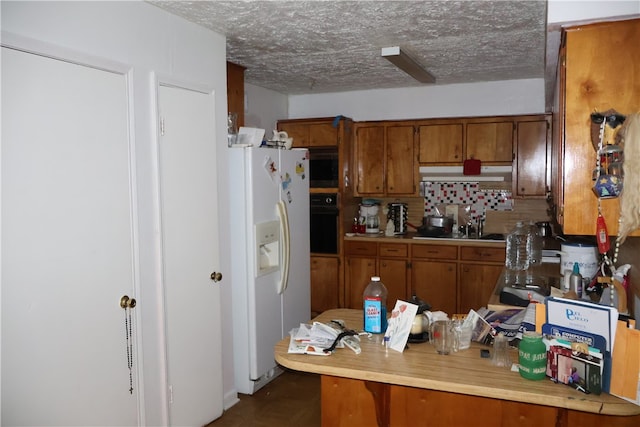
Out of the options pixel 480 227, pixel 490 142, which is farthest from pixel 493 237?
pixel 490 142

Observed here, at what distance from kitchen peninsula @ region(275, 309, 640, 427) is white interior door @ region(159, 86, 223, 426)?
3.32ft

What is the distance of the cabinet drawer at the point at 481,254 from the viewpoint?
16.1 feet

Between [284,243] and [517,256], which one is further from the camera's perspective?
[517,256]

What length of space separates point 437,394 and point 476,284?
3.15m

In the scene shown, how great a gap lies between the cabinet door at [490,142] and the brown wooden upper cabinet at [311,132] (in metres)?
1.41

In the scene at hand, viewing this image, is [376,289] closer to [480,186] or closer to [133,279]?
[133,279]

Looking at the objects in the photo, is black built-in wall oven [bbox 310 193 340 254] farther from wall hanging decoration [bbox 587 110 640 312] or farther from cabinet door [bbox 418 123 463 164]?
wall hanging decoration [bbox 587 110 640 312]

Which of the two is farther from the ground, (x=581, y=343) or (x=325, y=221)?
(x=325, y=221)

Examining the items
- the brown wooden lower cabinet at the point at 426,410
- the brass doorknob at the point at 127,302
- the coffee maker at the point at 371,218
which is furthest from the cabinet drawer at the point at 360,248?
the brown wooden lower cabinet at the point at 426,410

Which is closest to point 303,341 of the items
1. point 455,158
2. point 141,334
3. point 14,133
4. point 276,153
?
point 141,334

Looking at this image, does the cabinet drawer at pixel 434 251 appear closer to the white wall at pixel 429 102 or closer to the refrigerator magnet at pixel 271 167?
the white wall at pixel 429 102

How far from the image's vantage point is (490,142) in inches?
200

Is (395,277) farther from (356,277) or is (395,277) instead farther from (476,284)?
(476,284)

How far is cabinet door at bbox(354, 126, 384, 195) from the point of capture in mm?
5496
